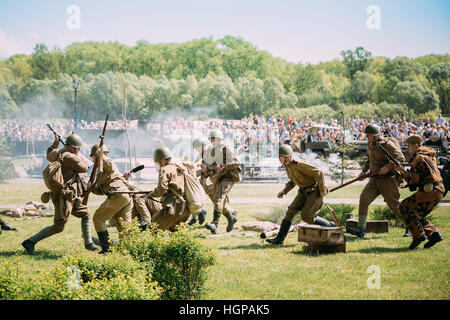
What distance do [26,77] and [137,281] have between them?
3920 cm

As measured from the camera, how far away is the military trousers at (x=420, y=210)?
798 cm

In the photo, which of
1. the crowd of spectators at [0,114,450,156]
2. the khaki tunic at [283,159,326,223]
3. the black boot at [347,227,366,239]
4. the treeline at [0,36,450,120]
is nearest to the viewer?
the khaki tunic at [283,159,326,223]

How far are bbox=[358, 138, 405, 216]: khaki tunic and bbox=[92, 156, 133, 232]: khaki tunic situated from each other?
4269 mm

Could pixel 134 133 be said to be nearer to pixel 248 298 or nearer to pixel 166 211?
pixel 166 211

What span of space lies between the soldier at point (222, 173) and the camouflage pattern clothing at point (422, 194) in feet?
11.8

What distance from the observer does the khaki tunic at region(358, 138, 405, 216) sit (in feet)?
29.4

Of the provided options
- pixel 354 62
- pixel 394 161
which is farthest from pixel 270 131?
Answer: pixel 354 62

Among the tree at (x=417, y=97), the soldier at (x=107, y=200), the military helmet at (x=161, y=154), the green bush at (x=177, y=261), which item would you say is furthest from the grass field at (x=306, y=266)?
the tree at (x=417, y=97)

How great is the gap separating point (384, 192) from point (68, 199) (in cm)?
555

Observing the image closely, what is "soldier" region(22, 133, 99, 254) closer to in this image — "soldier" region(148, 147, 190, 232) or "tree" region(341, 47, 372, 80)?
"soldier" region(148, 147, 190, 232)

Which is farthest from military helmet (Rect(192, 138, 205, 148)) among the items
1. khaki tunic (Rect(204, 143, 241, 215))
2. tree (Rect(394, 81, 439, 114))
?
tree (Rect(394, 81, 439, 114))

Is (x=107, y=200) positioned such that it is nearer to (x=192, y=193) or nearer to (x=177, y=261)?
(x=192, y=193)

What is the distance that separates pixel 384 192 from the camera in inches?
359
